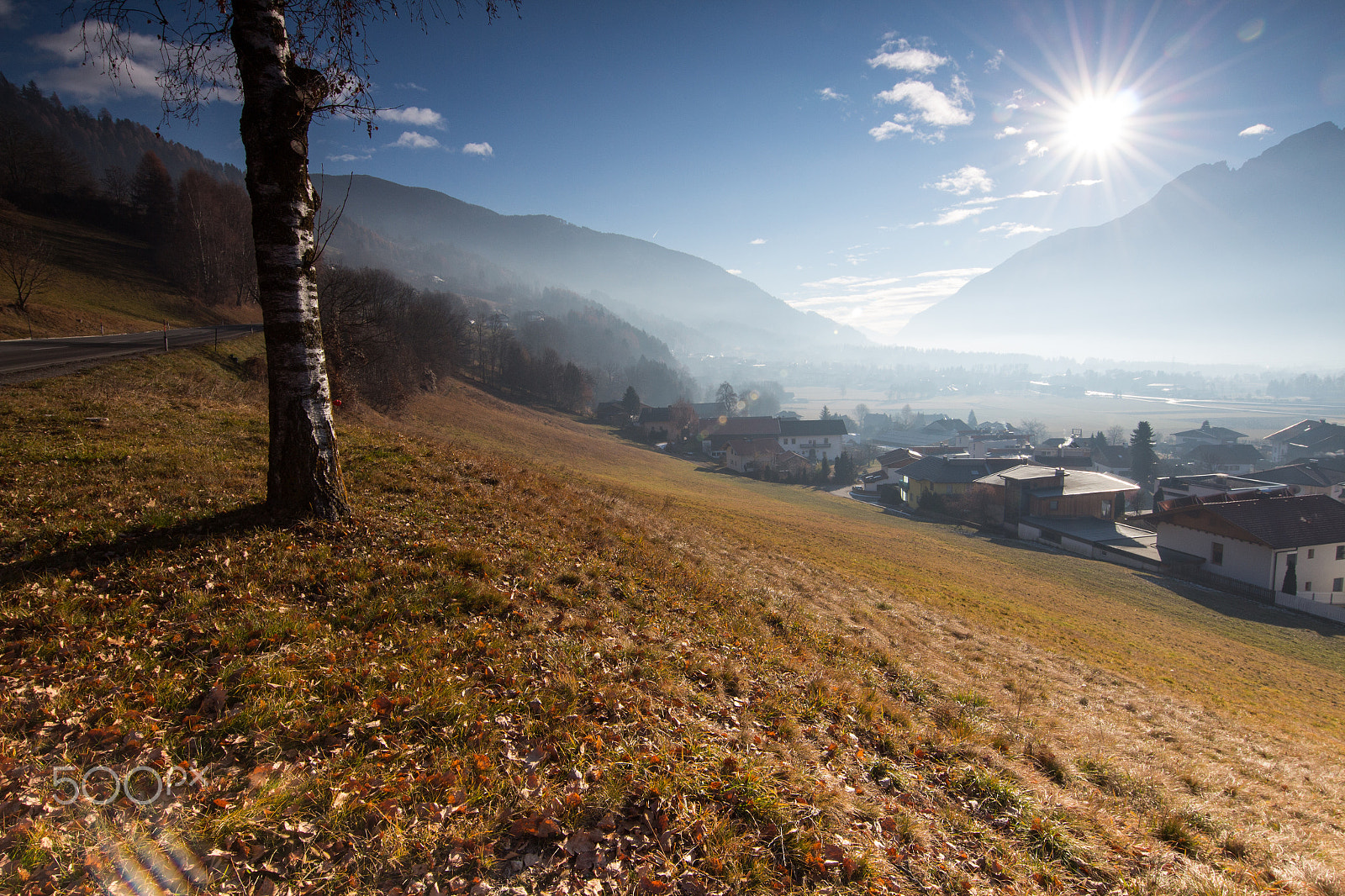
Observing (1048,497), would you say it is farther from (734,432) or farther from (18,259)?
(18,259)

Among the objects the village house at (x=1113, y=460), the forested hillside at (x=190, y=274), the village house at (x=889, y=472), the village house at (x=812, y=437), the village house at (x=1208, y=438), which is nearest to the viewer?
the forested hillside at (x=190, y=274)

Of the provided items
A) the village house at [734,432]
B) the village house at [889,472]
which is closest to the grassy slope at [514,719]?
the village house at [889,472]

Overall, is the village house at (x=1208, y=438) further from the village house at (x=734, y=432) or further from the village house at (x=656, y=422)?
the village house at (x=656, y=422)

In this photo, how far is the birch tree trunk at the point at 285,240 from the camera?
22.6 feet

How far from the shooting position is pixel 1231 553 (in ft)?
120

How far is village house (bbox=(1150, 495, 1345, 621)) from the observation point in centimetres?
3400

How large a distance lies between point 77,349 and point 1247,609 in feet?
219

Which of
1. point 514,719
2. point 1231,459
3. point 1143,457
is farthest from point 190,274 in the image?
point 1231,459

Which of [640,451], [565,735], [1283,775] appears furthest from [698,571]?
[640,451]

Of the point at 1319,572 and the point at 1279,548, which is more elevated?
the point at 1279,548

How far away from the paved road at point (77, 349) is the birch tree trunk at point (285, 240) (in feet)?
54.9

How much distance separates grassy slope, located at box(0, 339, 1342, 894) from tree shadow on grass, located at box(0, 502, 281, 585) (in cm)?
5

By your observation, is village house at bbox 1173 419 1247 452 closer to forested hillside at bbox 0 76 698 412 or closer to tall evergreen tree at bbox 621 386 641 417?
tall evergreen tree at bbox 621 386 641 417

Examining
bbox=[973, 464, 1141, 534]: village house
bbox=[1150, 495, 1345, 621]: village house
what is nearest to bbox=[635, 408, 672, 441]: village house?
bbox=[973, 464, 1141, 534]: village house
